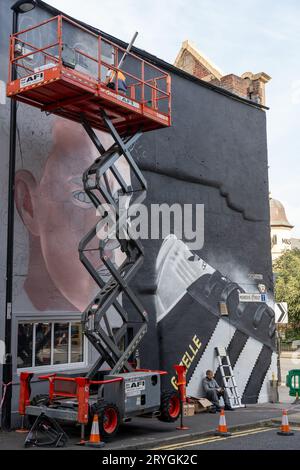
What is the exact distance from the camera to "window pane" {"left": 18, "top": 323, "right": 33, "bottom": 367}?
12.1 meters

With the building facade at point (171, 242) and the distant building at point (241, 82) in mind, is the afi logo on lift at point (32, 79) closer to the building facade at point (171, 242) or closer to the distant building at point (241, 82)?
the building facade at point (171, 242)

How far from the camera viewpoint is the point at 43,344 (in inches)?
498

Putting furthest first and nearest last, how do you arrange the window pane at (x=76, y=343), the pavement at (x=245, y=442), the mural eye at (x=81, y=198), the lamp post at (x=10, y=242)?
the mural eye at (x=81, y=198)
the window pane at (x=76, y=343)
the lamp post at (x=10, y=242)
the pavement at (x=245, y=442)

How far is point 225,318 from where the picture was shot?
57.8 feet

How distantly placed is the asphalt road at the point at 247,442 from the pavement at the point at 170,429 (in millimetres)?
257

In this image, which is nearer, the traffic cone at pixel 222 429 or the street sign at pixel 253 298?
the traffic cone at pixel 222 429

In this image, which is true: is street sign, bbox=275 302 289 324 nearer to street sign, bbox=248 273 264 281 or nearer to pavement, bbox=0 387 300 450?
street sign, bbox=248 273 264 281

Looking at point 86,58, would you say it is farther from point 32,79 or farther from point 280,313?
point 280,313

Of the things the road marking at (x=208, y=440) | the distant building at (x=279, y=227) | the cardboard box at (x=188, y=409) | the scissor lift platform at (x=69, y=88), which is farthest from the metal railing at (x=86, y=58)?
the distant building at (x=279, y=227)

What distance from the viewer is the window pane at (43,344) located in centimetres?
1250

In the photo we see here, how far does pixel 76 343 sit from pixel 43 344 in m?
1.03

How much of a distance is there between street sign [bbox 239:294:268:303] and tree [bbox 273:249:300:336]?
90.4 ft

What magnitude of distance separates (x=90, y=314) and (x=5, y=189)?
10.7ft
